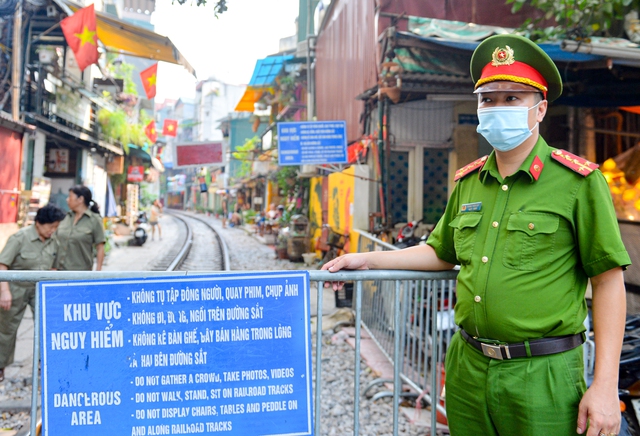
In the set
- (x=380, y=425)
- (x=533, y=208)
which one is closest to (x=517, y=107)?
(x=533, y=208)

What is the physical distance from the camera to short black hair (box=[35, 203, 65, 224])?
5004 millimetres

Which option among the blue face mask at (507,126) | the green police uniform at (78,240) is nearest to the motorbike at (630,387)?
the blue face mask at (507,126)

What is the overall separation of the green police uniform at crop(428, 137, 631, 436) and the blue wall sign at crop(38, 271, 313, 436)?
0.72m

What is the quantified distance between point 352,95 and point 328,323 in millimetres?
7081

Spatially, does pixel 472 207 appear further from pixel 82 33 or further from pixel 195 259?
pixel 195 259

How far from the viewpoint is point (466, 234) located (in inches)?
78.9

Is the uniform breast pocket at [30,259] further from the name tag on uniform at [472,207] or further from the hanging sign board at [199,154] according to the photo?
the hanging sign board at [199,154]

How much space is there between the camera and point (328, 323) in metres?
7.37

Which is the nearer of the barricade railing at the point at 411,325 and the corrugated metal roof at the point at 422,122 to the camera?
the barricade railing at the point at 411,325

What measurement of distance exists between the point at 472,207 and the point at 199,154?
1900 centimetres

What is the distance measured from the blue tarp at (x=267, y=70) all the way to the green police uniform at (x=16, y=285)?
15693 millimetres

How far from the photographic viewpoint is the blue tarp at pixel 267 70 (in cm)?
1941

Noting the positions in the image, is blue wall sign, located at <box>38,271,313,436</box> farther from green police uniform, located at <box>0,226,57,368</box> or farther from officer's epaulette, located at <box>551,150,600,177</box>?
green police uniform, located at <box>0,226,57,368</box>

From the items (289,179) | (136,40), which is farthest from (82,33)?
(289,179)
